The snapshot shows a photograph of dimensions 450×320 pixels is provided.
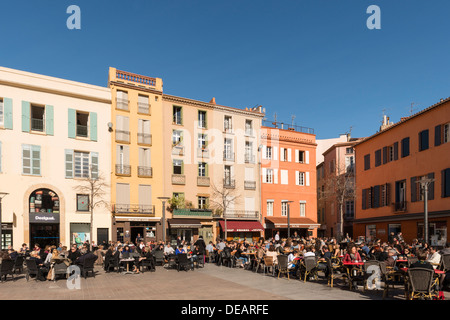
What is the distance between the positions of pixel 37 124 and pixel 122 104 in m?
6.86

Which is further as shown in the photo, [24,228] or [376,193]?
[376,193]

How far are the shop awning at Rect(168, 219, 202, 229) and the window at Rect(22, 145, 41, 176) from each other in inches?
437

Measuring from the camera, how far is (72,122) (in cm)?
2944

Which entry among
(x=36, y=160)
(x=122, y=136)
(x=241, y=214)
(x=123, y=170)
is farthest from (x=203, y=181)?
(x=36, y=160)

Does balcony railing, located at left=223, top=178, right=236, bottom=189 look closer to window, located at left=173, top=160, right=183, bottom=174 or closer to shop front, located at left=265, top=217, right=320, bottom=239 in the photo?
window, located at left=173, top=160, right=183, bottom=174

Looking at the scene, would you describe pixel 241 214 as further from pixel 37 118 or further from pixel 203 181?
pixel 37 118

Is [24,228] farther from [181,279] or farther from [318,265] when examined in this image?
[318,265]

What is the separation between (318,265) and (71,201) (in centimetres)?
2025

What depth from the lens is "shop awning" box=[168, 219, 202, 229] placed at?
107ft

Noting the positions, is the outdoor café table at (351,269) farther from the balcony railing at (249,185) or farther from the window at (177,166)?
the balcony railing at (249,185)

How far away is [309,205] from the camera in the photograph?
41.2 m

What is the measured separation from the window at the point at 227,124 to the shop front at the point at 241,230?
29.0ft
